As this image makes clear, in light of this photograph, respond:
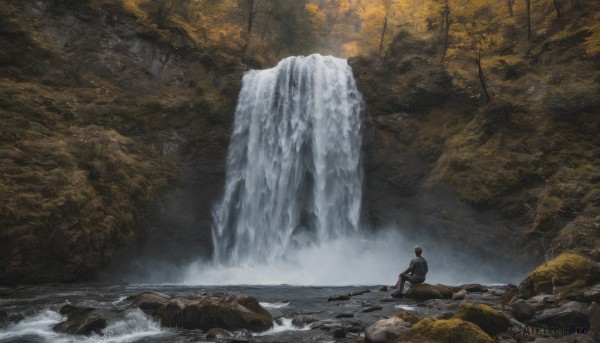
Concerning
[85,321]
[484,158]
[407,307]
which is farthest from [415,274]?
[484,158]

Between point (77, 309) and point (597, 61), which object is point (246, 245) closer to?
point (77, 309)

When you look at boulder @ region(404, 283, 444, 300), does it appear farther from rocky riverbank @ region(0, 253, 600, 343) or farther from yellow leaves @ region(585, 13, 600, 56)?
yellow leaves @ region(585, 13, 600, 56)

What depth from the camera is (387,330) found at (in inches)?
295

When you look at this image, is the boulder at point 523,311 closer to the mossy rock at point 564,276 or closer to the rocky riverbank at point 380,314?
the rocky riverbank at point 380,314

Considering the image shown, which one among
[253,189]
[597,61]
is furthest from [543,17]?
[253,189]

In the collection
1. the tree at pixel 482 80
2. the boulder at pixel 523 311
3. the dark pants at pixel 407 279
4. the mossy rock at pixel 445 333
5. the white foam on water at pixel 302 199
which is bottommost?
the mossy rock at pixel 445 333

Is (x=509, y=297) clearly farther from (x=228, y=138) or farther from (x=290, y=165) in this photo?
(x=228, y=138)

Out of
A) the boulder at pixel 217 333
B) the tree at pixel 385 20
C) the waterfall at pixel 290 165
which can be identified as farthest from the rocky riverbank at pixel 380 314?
the tree at pixel 385 20

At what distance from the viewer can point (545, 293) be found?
34.1 feet

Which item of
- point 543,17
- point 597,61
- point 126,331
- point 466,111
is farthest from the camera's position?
point 543,17

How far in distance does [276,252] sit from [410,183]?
790cm

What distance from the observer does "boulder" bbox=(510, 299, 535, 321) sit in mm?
8677

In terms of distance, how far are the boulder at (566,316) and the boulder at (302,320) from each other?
4538mm

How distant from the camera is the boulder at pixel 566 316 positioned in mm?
7723
